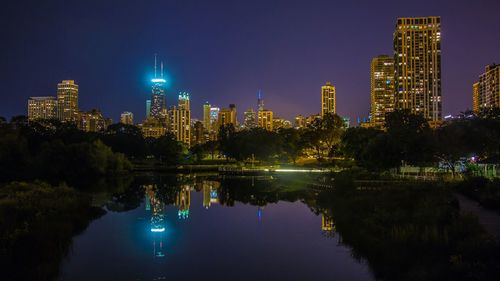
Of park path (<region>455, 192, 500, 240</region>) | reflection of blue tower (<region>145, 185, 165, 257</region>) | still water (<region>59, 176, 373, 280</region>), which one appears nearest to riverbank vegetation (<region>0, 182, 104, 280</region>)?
still water (<region>59, 176, 373, 280</region>)

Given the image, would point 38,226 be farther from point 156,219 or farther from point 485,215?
point 485,215

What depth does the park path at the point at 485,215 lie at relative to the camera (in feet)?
→ 61.1

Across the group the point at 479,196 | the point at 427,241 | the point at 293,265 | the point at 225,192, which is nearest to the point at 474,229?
the point at 427,241

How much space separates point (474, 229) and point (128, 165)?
7725 cm

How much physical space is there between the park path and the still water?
5.17 metres

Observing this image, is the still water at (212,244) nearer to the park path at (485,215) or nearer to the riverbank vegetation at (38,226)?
the riverbank vegetation at (38,226)

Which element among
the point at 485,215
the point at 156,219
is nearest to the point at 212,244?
the point at 156,219

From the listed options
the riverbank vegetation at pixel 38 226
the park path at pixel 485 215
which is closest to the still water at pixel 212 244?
the riverbank vegetation at pixel 38 226

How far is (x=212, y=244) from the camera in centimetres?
2645

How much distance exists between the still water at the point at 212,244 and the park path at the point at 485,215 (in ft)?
17.0

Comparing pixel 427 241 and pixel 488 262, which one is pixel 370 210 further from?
pixel 488 262

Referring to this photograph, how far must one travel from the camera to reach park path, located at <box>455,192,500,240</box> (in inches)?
733

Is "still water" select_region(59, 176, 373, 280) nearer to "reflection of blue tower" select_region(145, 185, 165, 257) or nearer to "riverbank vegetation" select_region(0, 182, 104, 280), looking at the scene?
"reflection of blue tower" select_region(145, 185, 165, 257)

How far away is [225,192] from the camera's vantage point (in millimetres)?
54000
